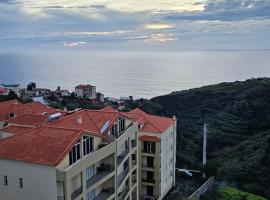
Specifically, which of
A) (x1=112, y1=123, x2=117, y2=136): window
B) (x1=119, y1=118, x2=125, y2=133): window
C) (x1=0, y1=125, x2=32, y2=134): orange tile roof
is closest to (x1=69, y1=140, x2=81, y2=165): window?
(x1=112, y1=123, x2=117, y2=136): window

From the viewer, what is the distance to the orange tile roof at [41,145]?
72.0ft

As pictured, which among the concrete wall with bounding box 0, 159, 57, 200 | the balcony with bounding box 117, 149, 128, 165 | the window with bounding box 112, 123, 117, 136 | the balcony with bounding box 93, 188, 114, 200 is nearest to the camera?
the concrete wall with bounding box 0, 159, 57, 200

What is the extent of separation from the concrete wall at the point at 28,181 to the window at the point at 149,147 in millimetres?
19632

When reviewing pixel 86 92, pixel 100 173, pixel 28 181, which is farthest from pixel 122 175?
pixel 86 92

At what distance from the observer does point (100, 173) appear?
27203mm

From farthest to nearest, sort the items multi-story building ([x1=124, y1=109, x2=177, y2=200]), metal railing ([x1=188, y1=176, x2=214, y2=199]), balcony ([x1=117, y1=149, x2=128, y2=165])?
metal railing ([x1=188, y1=176, x2=214, y2=199]) → multi-story building ([x1=124, y1=109, x2=177, y2=200]) → balcony ([x1=117, y1=149, x2=128, y2=165])

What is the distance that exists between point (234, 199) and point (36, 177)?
3167 centimetres

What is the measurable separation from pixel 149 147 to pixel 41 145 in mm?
18977

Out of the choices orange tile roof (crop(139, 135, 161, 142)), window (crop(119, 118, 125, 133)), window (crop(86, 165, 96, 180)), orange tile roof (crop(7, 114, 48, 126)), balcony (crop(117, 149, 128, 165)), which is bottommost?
orange tile roof (crop(139, 135, 161, 142))

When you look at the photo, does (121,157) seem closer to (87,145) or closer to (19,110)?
(87,145)

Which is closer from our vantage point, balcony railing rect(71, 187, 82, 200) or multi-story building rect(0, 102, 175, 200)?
multi-story building rect(0, 102, 175, 200)

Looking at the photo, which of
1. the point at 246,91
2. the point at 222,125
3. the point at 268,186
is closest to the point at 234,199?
the point at 268,186

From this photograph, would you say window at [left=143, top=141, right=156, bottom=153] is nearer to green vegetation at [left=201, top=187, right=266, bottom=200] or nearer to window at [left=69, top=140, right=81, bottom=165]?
green vegetation at [left=201, top=187, right=266, bottom=200]

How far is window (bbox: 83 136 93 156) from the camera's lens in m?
25.3
